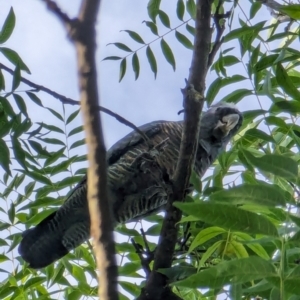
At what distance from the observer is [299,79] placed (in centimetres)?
289

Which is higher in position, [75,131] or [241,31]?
[75,131]

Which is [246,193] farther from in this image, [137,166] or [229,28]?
[137,166]

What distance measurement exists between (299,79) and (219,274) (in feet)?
5.31

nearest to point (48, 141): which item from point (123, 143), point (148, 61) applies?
point (148, 61)

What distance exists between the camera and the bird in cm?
365

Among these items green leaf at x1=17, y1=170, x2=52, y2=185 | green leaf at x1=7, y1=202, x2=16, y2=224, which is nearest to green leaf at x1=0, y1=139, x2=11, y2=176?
green leaf at x1=17, y1=170, x2=52, y2=185

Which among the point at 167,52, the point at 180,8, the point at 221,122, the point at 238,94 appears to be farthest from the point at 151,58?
the point at 221,122

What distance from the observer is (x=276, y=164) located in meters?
1.58

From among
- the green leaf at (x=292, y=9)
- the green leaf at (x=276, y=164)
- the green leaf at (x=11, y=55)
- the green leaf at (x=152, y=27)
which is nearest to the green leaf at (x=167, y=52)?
the green leaf at (x=152, y=27)

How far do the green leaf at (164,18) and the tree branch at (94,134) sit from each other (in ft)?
7.61

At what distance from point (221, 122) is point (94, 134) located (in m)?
3.53

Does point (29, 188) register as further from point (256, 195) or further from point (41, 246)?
point (256, 195)

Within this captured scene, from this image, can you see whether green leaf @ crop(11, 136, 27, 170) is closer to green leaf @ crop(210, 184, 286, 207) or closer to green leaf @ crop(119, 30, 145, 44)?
green leaf @ crop(119, 30, 145, 44)

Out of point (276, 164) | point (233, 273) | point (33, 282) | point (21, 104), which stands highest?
point (21, 104)
